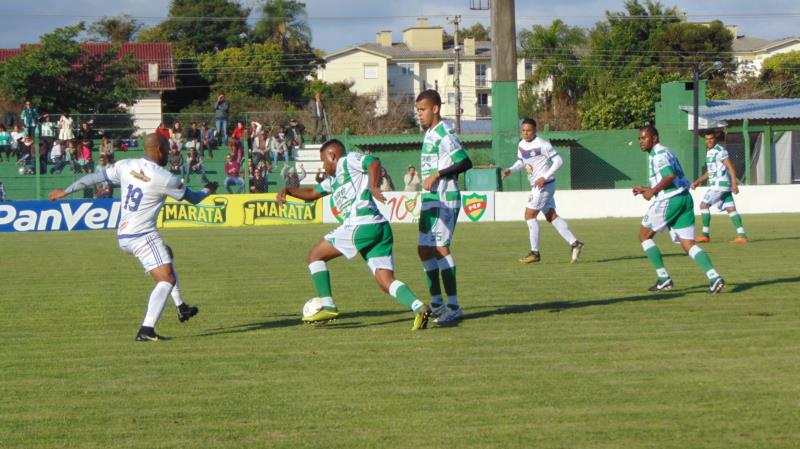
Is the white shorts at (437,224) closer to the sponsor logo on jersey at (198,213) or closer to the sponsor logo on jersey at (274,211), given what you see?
the sponsor logo on jersey at (274,211)

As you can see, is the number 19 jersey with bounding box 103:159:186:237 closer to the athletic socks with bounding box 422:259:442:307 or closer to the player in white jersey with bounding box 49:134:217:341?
the player in white jersey with bounding box 49:134:217:341

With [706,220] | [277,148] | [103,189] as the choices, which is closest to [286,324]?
[706,220]

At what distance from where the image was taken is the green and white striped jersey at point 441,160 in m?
10.1

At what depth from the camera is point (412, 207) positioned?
32.1 metres

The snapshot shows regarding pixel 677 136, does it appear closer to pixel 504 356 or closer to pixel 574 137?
pixel 574 137

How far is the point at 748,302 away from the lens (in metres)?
11.5

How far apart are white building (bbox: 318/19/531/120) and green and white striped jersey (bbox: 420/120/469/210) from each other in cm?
9627

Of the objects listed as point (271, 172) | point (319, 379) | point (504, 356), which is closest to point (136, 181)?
point (319, 379)

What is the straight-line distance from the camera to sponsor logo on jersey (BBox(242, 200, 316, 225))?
32.3m

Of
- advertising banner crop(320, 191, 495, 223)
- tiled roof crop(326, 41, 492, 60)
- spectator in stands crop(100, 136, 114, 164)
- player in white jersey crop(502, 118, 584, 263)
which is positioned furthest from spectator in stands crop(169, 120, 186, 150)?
tiled roof crop(326, 41, 492, 60)

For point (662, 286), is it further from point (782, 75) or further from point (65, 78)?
point (782, 75)

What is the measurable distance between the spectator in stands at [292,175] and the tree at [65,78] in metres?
14.2

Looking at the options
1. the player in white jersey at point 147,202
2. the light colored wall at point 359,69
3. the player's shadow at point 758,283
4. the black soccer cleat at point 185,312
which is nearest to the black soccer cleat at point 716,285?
the player's shadow at point 758,283

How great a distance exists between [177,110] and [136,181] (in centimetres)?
7006
